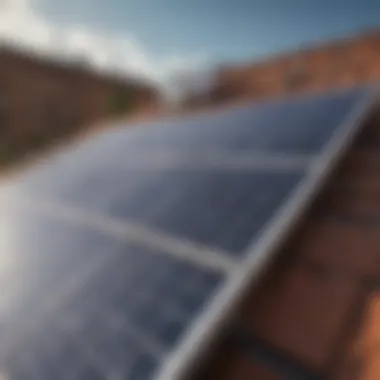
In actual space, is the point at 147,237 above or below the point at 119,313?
above

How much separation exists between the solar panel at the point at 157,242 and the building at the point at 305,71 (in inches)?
109

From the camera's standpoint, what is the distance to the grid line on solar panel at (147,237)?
2.00 m

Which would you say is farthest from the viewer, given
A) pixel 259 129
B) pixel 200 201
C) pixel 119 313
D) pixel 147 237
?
pixel 259 129

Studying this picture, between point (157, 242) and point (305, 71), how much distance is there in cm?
600

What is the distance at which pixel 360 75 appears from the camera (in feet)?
20.4

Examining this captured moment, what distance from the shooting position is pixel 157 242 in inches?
94.0

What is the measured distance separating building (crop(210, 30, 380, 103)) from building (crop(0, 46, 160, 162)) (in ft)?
51.2

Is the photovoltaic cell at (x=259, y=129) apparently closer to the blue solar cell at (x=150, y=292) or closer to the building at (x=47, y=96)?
the blue solar cell at (x=150, y=292)

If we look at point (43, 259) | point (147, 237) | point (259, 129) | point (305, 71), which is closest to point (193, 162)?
point (259, 129)

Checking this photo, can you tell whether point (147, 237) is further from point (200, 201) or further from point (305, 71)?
point (305, 71)

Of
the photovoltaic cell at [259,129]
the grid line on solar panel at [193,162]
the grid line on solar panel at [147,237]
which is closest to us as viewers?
the grid line on solar panel at [147,237]

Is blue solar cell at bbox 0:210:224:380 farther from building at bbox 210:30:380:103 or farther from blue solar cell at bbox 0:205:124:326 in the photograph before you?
building at bbox 210:30:380:103

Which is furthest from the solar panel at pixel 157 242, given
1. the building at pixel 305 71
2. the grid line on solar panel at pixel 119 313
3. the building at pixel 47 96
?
the building at pixel 47 96

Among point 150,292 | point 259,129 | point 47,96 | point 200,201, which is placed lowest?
point 150,292
